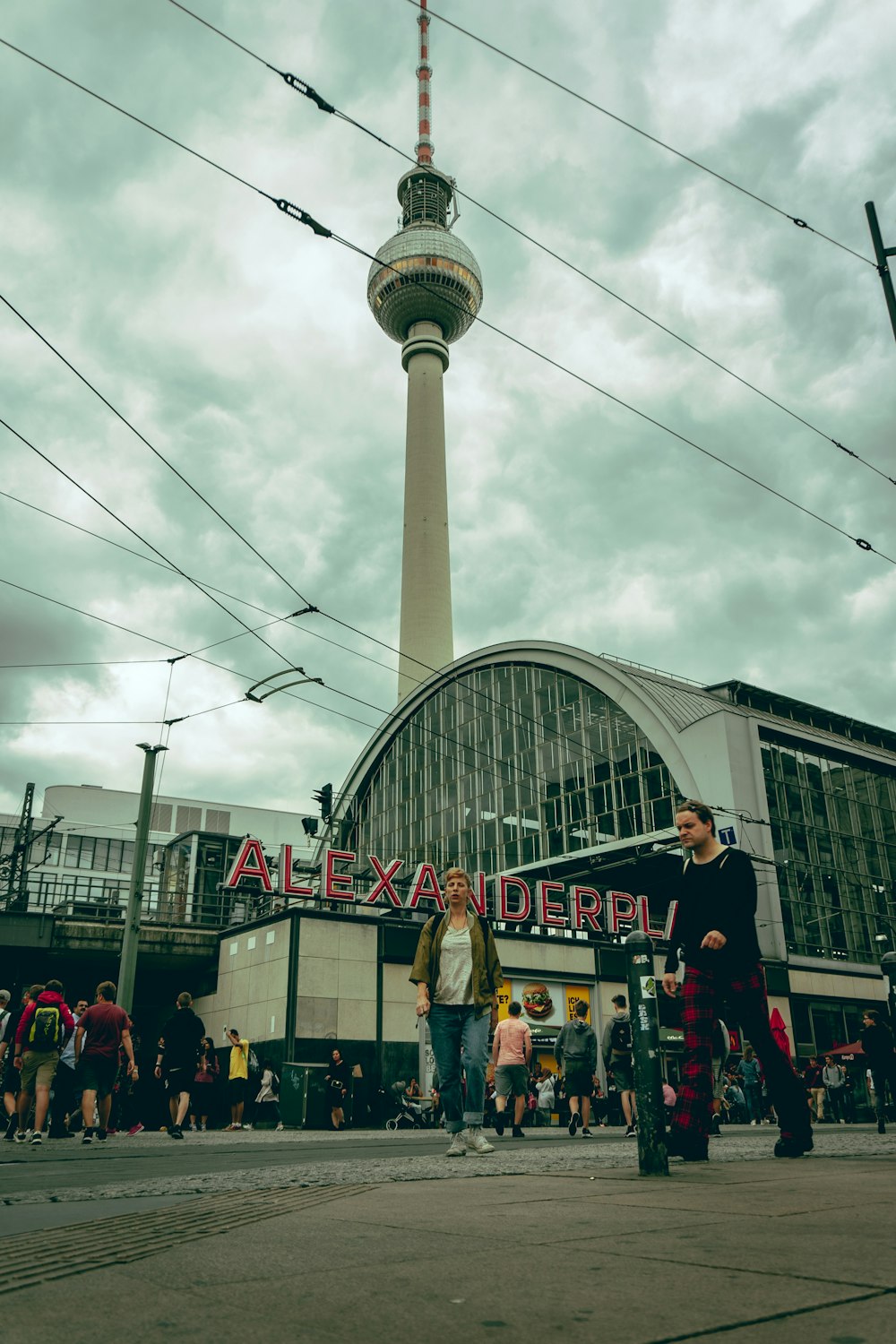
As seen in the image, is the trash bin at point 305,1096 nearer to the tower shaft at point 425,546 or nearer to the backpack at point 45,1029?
the backpack at point 45,1029

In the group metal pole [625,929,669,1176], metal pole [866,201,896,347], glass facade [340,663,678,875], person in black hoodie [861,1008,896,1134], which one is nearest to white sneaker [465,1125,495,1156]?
metal pole [625,929,669,1176]

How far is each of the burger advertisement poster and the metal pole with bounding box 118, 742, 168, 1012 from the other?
11.5m

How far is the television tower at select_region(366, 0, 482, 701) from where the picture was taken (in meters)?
67.1

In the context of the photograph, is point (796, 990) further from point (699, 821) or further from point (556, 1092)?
point (699, 821)

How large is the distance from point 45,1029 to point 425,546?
57.9 metres

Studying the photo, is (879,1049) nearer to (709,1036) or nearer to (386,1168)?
(709,1036)

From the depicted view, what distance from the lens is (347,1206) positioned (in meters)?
4.22

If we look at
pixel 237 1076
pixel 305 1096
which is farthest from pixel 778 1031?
pixel 237 1076

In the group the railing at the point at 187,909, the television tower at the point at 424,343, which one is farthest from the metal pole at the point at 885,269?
the television tower at the point at 424,343

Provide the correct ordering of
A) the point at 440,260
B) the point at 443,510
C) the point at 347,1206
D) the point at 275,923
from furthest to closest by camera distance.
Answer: the point at 440,260 → the point at 443,510 → the point at 275,923 → the point at 347,1206

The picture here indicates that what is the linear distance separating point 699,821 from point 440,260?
269ft

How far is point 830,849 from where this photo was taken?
4147 centimetres

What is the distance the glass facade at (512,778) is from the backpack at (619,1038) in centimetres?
2523

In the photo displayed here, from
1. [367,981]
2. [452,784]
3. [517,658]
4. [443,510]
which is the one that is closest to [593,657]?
[517,658]
